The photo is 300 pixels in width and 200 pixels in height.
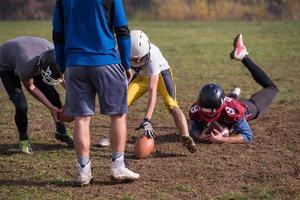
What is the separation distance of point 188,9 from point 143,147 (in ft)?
117

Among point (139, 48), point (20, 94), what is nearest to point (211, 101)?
point (139, 48)

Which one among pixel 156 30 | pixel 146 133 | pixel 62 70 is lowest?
pixel 156 30

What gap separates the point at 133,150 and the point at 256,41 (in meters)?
16.6

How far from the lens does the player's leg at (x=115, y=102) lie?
18.1 ft

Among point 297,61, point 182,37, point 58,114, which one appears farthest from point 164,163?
point 182,37

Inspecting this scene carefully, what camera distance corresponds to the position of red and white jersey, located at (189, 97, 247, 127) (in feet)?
25.1

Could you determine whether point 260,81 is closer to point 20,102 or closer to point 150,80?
point 150,80

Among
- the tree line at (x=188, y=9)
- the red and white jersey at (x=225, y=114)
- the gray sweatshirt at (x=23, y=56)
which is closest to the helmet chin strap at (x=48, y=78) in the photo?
the gray sweatshirt at (x=23, y=56)

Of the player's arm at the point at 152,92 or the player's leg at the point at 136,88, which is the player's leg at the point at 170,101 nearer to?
the player's leg at the point at 136,88

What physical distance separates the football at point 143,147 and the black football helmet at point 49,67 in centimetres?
126

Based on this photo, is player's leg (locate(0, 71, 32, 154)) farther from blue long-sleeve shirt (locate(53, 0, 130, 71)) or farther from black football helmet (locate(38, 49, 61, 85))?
blue long-sleeve shirt (locate(53, 0, 130, 71))

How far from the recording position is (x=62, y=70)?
5.84 m

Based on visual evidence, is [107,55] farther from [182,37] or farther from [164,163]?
[182,37]

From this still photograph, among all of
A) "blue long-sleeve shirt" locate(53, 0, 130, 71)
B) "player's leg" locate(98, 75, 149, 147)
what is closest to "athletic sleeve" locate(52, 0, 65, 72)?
"blue long-sleeve shirt" locate(53, 0, 130, 71)
